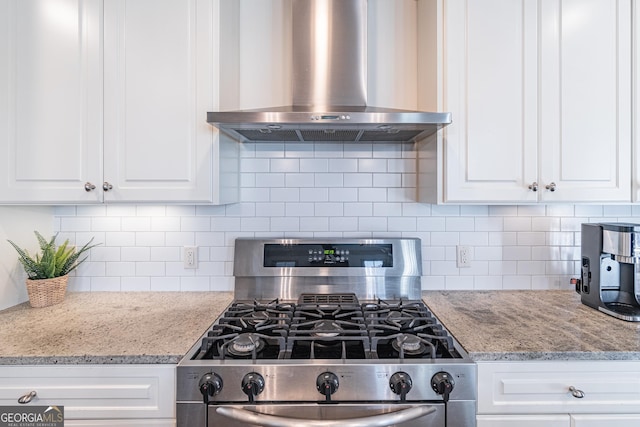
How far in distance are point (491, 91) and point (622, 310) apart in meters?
1.05

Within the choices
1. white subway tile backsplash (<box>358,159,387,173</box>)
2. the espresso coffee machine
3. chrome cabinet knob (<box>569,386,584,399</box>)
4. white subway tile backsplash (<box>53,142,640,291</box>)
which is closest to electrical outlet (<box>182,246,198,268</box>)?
white subway tile backsplash (<box>53,142,640,291</box>)

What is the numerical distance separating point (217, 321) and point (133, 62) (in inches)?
43.5

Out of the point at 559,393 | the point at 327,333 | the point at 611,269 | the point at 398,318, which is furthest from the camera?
the point at 611,269

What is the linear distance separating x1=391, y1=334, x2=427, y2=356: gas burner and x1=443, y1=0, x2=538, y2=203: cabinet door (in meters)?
0.65

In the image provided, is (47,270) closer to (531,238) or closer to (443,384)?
(443,384)

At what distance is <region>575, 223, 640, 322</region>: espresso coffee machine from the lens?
1359 millimetres

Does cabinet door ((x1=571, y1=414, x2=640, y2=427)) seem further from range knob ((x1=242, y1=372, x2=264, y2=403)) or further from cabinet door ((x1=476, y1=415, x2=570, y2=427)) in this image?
range knob ((x1=242, y1=372, x2=264, y2=403))

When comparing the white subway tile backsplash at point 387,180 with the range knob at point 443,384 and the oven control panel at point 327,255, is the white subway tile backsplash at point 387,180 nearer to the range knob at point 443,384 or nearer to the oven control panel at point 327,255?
the oven control panel at point 327,255

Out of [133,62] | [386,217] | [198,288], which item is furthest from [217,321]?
[133,62]

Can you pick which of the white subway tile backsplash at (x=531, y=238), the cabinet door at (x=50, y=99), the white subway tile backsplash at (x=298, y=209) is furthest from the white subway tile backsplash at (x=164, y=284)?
the white subway tile backsplash at (x=531, y=238)

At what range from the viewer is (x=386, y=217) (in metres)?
1.77

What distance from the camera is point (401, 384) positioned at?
3.33 ft

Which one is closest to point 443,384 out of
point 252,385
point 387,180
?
point 252,385

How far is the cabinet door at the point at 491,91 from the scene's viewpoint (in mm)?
1421
